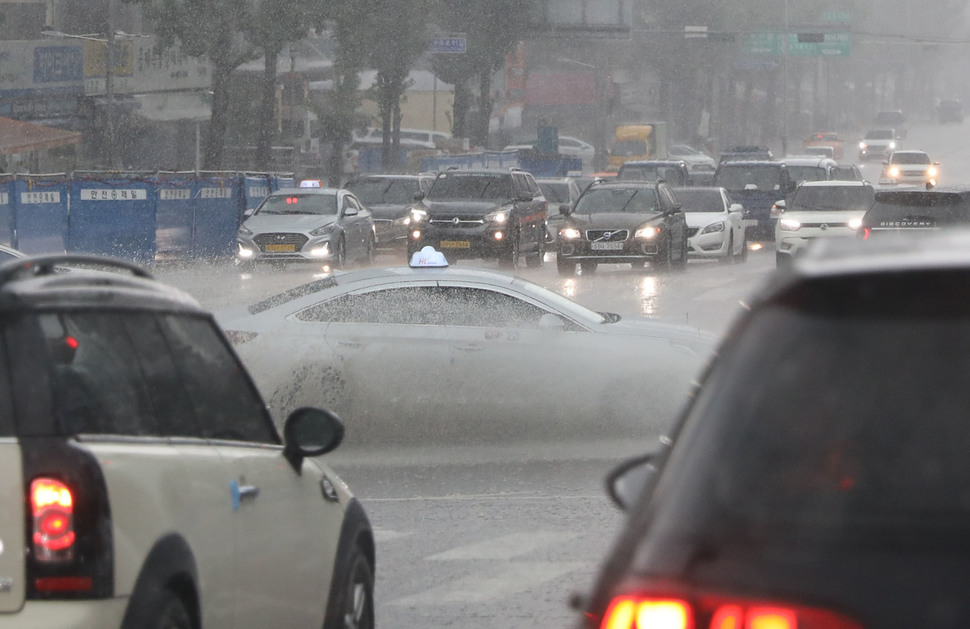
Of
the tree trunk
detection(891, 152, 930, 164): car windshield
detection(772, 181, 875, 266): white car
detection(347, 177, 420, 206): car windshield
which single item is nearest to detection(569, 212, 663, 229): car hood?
detection(772, 181, 875, 266): white car

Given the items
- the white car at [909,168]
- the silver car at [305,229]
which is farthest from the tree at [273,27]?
the white car at [909,168]

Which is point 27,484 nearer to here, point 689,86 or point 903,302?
point 903,302

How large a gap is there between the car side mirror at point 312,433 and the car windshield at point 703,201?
1073 inches

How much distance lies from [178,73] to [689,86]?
50.1 m

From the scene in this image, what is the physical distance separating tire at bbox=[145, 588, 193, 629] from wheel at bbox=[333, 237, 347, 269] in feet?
85.3

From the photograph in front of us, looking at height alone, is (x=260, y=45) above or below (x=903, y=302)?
above

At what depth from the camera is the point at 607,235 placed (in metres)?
27.7

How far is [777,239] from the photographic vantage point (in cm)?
2961

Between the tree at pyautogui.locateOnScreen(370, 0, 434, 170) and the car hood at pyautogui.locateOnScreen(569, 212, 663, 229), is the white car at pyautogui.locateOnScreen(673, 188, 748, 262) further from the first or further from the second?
the tree at pyautogui.locateOnScreen(370, 0, 434, 170)

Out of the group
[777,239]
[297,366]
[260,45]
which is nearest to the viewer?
[297,366]

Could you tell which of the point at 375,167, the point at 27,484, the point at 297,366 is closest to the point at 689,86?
the point at 375,167

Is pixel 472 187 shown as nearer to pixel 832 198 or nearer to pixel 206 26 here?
pixel 832 198

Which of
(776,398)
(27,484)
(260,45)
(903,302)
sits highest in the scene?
(260,45)

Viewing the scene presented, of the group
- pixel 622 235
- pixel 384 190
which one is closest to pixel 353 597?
pixel 622 235
